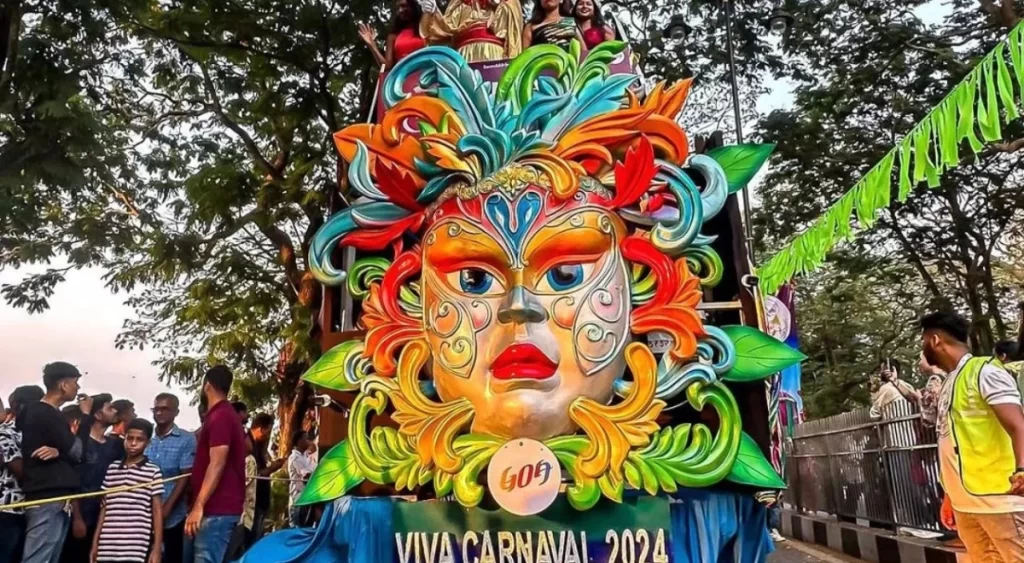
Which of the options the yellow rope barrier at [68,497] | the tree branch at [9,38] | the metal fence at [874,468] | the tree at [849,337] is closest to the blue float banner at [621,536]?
the yellow rope barrier at [68,497]

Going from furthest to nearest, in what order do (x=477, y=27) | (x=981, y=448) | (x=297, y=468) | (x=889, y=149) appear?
(x=889, y=149) < (x=297, y=468) < (x=477, y=27) < (x=981, y=448)

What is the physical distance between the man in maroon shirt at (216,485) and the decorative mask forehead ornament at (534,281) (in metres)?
1.09

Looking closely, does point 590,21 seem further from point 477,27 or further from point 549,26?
point 477,27

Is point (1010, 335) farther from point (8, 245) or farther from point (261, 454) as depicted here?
point (8, 245)

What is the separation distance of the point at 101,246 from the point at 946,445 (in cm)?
1125

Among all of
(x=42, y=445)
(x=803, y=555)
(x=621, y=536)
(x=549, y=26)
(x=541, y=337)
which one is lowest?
(x=803, y=555)

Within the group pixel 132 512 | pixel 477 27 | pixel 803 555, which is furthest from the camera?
pixel 803 555

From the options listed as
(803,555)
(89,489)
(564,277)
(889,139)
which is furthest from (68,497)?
(889,139)

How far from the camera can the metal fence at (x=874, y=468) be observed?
680 centimetres

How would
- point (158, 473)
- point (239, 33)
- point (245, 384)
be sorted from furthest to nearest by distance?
point (245, 384) → point (239, 33) → point (158, 473)

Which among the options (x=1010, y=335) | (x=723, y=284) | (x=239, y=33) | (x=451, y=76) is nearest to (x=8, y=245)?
(x=239, y=33)

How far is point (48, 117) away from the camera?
6812 mm

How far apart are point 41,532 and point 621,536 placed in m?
3.63

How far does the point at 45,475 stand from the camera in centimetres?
512
